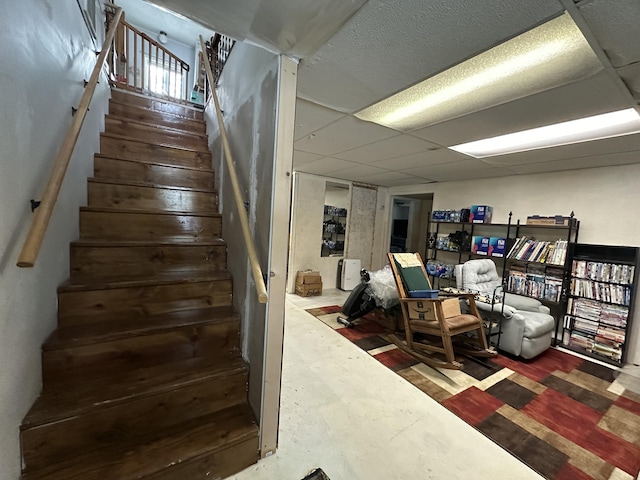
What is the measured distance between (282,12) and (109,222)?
5.46 ft

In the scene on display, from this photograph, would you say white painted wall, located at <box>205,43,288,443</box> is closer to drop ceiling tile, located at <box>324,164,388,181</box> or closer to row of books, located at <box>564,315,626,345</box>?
drop ceiling tile, located at <box>324,164,388,181</box>

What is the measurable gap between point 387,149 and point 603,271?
8.98 ft

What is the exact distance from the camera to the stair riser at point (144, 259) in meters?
1.55

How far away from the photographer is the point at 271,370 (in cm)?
133

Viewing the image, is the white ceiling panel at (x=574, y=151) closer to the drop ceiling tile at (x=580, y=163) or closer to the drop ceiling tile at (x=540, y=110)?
the drop ceiling tile at (x=580, y=163)

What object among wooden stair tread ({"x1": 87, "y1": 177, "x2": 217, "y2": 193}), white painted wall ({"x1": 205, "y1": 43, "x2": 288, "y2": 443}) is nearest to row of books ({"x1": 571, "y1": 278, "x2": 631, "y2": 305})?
white painted wall ({"x1": 205, "y1": 43, "x2": 288, "y2": 443})

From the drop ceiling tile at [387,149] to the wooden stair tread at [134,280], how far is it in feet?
6.72

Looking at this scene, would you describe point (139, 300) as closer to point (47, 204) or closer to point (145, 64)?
point (47, 204)

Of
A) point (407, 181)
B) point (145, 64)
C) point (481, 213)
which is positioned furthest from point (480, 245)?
point (145, 64)

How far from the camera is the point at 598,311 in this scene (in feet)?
9.54

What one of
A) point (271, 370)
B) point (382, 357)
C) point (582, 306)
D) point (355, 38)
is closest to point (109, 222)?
point (271, 370)

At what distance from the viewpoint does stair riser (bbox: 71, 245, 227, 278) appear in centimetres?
155

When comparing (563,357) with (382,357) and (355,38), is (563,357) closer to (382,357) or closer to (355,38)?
(382,357)

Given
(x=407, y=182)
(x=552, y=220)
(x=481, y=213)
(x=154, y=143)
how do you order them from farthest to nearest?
(x=407, y=182) < (x=481, y=213) < (x=552, y=220) < (x=154, y=143)
